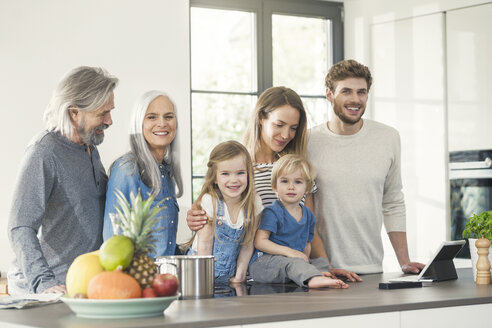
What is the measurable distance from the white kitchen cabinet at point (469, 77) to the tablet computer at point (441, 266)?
7.74 feet

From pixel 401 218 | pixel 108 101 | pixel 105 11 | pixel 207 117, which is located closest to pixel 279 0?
pixel 207 117

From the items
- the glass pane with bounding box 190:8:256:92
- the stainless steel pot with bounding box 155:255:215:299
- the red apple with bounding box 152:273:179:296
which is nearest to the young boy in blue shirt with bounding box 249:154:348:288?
the stainless steel pot with bounding box 155:255:215:299

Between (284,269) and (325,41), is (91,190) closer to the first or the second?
(284,269)

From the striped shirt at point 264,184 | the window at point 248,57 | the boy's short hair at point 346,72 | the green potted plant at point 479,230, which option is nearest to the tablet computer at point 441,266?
the green potted plant at point 479,230

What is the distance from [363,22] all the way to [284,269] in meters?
3.36

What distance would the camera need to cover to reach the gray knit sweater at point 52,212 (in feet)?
7.43

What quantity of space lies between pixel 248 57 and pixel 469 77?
151cm

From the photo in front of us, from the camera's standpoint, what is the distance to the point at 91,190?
2.52 m

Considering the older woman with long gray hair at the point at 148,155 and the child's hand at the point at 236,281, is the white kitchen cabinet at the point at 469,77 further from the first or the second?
the older woman with long gray hair at the point at 148,155

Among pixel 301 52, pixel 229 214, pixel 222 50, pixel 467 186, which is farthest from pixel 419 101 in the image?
pixel 229 214

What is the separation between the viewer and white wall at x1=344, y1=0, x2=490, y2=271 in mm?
5070

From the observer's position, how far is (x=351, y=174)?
3.12 metres

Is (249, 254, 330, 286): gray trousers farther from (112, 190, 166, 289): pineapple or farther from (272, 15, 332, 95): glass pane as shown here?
(272, 15, 332, 95): glass pane

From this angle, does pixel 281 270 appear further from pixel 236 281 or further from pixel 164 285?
pixel 164 285
